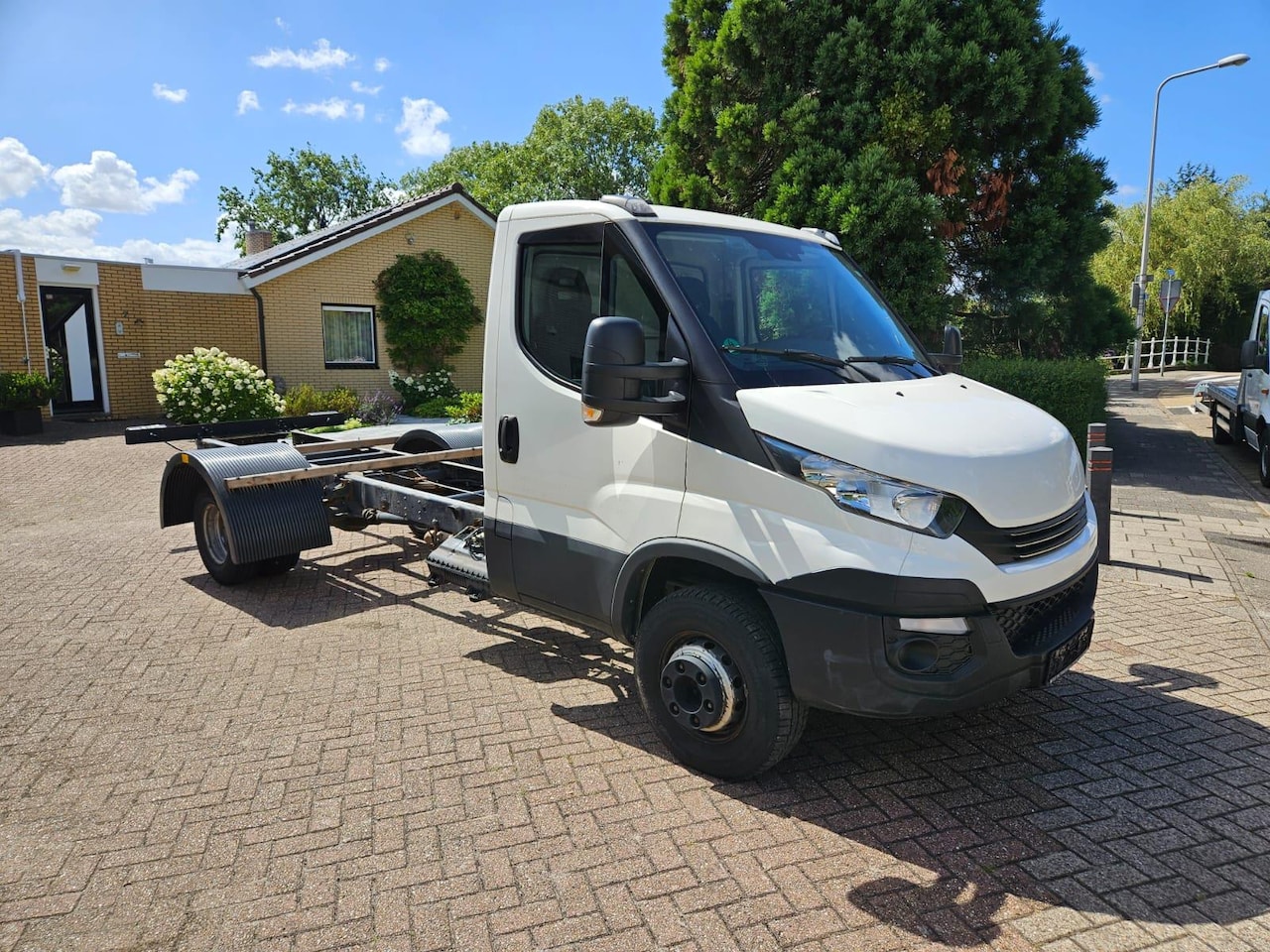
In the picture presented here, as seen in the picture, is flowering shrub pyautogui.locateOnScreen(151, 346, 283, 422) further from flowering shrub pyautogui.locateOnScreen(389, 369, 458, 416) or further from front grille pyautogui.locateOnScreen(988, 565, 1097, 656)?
front grille pyautogui.locateOnScreen(988, 565, 1097, 656)

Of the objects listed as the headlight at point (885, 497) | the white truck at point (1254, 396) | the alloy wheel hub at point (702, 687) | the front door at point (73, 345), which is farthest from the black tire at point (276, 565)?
the front door at point (73, 345)

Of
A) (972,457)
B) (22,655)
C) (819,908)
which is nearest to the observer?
(819,908)

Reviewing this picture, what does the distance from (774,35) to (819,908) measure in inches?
487

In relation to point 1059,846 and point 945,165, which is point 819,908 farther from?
point 945,165

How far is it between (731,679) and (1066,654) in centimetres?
139

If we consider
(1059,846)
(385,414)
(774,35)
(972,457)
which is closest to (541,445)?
(972,457)

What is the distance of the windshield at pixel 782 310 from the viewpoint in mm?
3740

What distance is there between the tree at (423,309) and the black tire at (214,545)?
1443 centimetres

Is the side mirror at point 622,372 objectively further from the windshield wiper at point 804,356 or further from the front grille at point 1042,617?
the front grille at point 1042,617

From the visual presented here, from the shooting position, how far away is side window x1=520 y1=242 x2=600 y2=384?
4.06 m

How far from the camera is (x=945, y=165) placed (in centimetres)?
1180

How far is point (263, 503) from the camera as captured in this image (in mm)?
6254

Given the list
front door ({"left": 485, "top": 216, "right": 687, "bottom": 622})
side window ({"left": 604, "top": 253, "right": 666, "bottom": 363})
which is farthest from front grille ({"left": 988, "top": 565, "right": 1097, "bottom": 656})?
side window ({"left": 604, "top": 253, "right": 666, "bottom": 363})

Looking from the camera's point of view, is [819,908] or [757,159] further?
[757,159]
